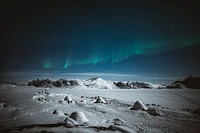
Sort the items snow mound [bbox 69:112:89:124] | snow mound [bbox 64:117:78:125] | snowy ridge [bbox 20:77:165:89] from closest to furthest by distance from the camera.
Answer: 1. snow mound [bbox 64:117:78:125]
2. snow mound [bbox 69:112:89:124]
3. snowy ridge [bbox 20:77:165:89]

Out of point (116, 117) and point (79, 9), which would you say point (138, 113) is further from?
point (79, 9)

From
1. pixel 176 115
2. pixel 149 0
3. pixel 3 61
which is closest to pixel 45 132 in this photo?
pixel 176 115

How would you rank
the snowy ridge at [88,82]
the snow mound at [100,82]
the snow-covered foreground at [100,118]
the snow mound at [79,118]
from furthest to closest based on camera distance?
the snow mound at [100,82] < the snowy ridge at [88,82] < the snow mound at [79,118] < the snow-covered foreground at [100,118]

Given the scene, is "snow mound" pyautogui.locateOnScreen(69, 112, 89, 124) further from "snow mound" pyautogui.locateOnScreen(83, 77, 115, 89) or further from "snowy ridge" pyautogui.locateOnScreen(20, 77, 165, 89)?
"snow mound" pyautogui.locateOnScreen(83, 77, 115, 89)

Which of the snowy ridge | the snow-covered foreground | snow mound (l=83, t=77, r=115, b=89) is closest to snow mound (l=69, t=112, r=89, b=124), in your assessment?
the snow-covered foreground

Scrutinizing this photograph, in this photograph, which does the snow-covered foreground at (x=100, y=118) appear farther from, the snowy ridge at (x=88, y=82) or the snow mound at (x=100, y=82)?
the snow mound at (x=100, y=82)

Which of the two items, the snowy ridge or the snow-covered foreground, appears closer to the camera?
the snow-covered foreground

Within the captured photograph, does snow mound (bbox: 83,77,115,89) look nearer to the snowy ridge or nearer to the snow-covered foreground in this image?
the snowy ridge

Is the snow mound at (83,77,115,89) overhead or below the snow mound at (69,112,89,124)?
overhead

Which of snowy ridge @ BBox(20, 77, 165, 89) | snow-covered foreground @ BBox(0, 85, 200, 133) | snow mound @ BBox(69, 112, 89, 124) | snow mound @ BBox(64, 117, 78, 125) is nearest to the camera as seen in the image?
snow-covered foreground @ BBox(0, 85, 200, 133)

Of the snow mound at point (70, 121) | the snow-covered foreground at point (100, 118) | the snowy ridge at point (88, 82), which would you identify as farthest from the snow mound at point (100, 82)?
the snow mound at point (70, 121)

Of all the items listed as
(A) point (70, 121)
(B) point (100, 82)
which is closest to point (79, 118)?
(A) point (70, 121)

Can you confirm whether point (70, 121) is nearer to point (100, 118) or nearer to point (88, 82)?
point (100, 118)

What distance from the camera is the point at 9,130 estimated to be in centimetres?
301
